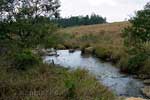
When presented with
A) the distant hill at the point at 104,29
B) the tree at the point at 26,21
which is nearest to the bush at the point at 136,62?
the tree at the point at 26,21

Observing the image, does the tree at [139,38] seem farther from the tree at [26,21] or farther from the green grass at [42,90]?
the green grass at [42,90]

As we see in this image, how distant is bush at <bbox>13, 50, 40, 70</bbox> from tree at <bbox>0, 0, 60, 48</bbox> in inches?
25.2

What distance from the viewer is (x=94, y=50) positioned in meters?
37.2

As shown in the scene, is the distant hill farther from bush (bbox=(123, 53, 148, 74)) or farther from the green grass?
the green grass

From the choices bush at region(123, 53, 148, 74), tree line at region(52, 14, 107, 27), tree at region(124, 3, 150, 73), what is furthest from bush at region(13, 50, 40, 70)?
tree line at region(52, 14, 107, 27)

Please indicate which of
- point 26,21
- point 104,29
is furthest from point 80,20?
point 26,21

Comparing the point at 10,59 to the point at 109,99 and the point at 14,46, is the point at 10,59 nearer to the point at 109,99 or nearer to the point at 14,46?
the point at 14,46

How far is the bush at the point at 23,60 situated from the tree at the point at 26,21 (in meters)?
0.64

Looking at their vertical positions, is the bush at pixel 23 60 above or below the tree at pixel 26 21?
below

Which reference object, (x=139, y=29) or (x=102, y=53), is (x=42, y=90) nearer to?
(x=139, y=29)

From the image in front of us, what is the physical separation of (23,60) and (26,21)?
267cm

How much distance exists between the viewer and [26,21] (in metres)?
16.9

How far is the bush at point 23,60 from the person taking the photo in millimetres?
14320

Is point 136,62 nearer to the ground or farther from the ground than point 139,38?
nearer to the ground
